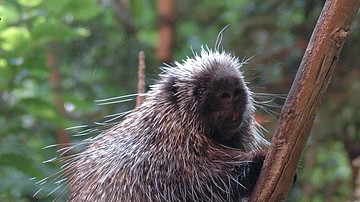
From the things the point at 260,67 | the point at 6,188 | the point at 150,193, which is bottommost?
the point at 6,188

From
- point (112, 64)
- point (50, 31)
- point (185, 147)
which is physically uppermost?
point (50, 31)

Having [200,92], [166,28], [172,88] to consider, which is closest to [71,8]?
[172,88]

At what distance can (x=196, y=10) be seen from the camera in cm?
445

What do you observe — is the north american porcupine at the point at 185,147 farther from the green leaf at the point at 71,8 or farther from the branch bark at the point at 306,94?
the green leaf at the point at 71,8

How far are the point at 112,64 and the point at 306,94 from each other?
2.47 meters

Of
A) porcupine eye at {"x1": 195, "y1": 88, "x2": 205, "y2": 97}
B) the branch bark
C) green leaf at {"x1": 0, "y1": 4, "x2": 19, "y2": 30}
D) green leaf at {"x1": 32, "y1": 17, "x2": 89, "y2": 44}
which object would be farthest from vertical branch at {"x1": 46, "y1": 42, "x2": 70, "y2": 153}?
the branch bark

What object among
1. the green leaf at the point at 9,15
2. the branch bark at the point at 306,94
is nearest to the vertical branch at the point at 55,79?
the green leaf at the point at 9,15

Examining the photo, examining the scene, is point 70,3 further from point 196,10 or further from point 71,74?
point 196,10

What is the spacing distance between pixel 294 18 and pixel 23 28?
1.89 m

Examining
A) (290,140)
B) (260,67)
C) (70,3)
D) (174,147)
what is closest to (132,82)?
(260,67)

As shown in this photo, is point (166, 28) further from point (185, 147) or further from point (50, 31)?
point (185, 147)

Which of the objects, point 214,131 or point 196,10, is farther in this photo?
point 196,10

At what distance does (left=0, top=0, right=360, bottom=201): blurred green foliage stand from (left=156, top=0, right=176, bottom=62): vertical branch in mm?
105

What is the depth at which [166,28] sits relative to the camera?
3.93 metres
